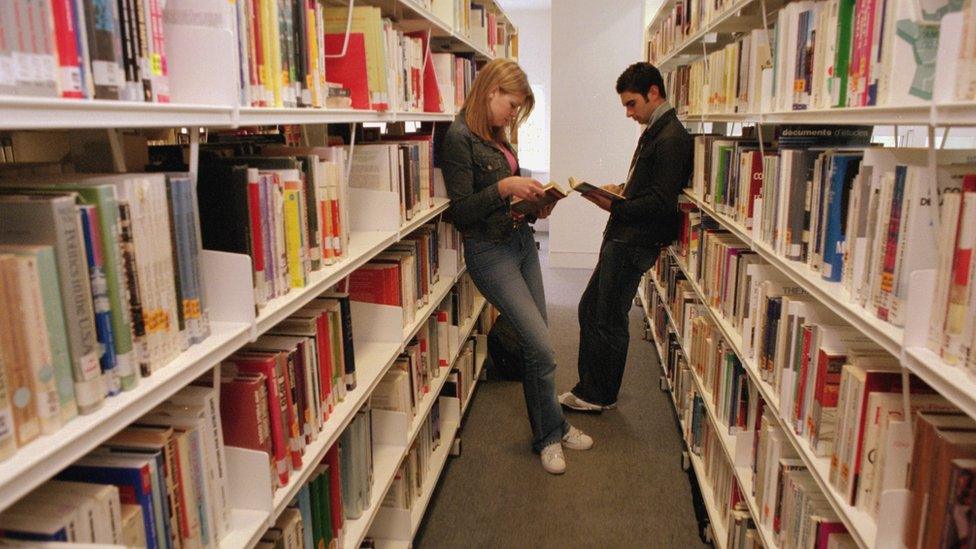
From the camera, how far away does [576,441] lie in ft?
10.4

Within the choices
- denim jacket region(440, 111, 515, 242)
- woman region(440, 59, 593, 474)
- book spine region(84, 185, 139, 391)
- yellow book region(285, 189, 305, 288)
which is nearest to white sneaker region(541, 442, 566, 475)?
woman region(440, 59, 593, 474)

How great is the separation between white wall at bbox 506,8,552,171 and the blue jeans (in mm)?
6715

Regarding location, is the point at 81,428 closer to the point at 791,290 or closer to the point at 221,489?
the point at 221,489

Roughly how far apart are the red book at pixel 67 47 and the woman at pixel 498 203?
1.85 metres

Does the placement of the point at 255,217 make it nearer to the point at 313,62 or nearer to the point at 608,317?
the point at 313,62

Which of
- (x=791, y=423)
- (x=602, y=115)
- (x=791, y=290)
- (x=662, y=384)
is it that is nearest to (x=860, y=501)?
(x=791, y=423)

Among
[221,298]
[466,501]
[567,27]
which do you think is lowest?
[466,501]

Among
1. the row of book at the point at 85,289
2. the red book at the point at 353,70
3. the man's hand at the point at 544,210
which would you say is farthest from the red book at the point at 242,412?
the man's hand at the point at 544,210

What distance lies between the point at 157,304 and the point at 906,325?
1148 mm

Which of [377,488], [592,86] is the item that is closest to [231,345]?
[377,488]

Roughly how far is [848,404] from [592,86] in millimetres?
5542

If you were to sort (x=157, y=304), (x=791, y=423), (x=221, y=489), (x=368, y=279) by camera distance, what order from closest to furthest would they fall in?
(x=157, y=304)
(x=221, y=489)
(x=791, y=423)
(x=368, y=279)

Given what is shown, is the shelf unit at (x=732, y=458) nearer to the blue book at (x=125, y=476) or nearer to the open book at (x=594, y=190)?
the open book at (x=594, y=190)

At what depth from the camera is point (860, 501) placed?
1.28 metres
